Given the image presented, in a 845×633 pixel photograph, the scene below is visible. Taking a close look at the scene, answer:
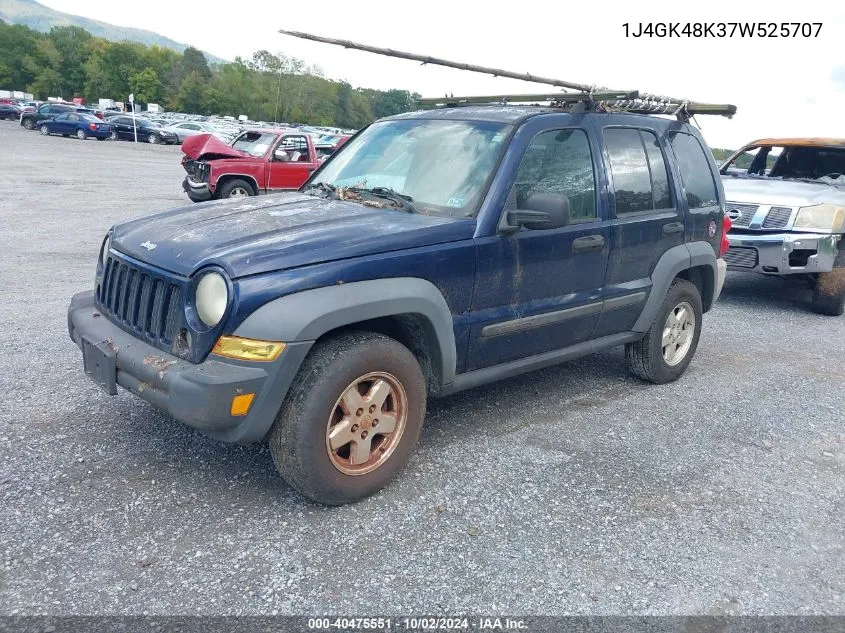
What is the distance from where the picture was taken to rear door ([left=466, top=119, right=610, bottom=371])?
385cm

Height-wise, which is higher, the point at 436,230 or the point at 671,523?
the point at 436,230

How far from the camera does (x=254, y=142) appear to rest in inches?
587

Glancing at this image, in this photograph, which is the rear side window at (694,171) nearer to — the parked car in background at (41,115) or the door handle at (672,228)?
the door handle at (672,228)

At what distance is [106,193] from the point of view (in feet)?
52.1

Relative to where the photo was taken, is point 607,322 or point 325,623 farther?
point 607,322

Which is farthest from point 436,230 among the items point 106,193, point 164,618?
point 106,193

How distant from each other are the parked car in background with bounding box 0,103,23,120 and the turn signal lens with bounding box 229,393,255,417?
55.0 m

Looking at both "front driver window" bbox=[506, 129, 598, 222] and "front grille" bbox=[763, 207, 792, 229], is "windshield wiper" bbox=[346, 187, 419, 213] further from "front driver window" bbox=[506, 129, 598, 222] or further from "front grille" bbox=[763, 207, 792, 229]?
"front grille" bbox=[763, 207, 792, 229]

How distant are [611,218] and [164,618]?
3.29 metres

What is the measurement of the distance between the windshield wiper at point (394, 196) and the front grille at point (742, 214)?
5324mm

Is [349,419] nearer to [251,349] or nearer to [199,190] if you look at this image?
[251,349]

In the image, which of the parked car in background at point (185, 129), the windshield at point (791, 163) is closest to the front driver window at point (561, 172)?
the windshield at point (791, 163)

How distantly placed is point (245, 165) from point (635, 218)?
1065 centimetres

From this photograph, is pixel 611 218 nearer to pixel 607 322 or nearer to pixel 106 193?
pixel 607 322
